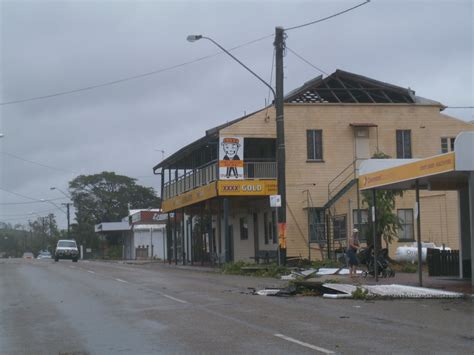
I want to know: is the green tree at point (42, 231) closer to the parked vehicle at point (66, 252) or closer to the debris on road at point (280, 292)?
the parked vehicle at point (66, 252)

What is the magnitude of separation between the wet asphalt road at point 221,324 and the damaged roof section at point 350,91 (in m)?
19.6

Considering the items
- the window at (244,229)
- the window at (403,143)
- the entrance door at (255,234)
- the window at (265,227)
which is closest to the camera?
the window at (403,143)

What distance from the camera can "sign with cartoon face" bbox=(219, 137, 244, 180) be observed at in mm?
31703

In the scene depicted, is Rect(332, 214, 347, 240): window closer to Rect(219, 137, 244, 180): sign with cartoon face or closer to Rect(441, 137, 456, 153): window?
Rect(219, 137, 244, 180): sign with cartoon face

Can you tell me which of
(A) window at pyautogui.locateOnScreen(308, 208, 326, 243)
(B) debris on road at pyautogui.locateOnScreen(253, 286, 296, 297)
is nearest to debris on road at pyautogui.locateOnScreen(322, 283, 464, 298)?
(B) debris on road at pyautogui.locateOnScreen(253, 286, 296, 297)

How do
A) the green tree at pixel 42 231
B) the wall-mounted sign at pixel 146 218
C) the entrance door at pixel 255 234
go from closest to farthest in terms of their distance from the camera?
the entrance door at pixel 255 234 → the wall-mounted sign at pixel 146 218 → the green tree at pixel 42 231

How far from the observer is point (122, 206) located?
92.8 meters

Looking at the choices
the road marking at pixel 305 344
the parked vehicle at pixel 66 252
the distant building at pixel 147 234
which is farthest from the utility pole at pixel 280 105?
the distant building at pixel 147 234

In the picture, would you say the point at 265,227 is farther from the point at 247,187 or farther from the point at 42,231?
the point at 42,231

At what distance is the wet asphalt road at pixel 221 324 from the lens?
930 centimetres

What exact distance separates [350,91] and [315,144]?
396 cm

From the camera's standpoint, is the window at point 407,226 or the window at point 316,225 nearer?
the window at point 316,225

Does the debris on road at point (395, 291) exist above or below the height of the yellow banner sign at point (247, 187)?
below

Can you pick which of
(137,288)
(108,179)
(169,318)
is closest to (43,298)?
(137,288)
